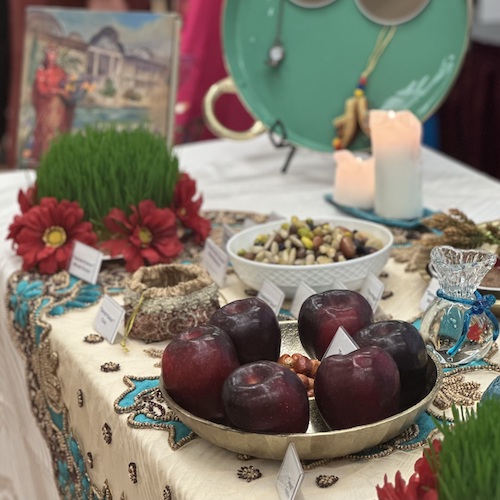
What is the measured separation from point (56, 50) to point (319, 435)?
1199 millimetres

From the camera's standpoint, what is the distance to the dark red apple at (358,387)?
2.17ft

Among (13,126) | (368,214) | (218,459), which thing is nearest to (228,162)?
(368,214)

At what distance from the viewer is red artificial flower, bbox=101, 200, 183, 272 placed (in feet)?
3.88

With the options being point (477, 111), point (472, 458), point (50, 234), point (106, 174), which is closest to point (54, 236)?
point (50, 234)

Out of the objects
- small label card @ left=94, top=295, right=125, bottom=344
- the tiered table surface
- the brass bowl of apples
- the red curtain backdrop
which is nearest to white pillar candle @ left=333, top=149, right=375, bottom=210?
the tiered table surface

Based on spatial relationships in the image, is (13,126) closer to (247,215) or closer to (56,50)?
(56,50)

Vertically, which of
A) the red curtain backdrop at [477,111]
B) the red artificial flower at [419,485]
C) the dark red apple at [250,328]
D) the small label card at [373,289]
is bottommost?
the red curtain backdrop at [477,111]

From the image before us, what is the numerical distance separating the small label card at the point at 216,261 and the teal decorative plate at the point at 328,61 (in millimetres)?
516

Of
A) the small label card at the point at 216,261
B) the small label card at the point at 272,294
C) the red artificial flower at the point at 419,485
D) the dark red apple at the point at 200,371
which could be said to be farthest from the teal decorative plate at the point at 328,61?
the red artificial flower at the point at 419,485

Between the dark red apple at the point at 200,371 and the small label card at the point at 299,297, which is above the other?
the dark red apple at the point at 200,371

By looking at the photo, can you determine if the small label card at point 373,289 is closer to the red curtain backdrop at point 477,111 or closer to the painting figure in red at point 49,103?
the painting figure in red at point 49,103

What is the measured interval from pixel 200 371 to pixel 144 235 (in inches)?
20.9

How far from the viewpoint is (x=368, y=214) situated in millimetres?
1363

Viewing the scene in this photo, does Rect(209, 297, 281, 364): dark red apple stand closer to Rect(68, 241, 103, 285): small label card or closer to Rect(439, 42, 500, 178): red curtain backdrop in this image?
Rect(68, 241, 103, 285): small label card
